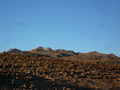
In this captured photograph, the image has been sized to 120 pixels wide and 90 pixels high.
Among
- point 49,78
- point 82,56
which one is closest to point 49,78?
point 49,78

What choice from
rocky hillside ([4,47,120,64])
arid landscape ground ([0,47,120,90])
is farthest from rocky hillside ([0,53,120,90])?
rocky hillside ([4,47,120,64])

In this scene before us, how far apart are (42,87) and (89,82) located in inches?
228

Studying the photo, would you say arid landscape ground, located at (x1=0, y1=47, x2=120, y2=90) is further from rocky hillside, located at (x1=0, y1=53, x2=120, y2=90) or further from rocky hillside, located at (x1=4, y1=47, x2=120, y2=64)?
rocky hillside, located at (x1=4, y1=47, x2=120, y2=64)

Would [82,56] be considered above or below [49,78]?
above

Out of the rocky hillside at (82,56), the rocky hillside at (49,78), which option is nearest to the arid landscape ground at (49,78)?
the rocky hillside at (49,78)

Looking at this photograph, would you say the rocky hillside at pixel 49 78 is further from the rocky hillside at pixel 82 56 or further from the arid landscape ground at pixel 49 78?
the rocky hillside at pixel 82 56

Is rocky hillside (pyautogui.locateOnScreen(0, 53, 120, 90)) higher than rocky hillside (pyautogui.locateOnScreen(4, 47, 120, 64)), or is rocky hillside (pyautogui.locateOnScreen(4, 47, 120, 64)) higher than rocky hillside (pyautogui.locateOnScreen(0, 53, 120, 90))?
rocky hillside (pyautogui.locateOnScreen(4, 47, 120, 64))

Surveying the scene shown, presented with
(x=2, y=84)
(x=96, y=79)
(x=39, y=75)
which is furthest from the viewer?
(x=96, y=79)

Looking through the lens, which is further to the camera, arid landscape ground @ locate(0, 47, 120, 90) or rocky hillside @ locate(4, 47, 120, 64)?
rocky hillside @ locate(4, 47, 120, 64)

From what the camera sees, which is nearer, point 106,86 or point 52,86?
point 52,86

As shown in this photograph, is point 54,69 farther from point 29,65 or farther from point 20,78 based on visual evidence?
point 20,78

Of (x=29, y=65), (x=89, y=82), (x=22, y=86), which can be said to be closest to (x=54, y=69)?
(x=29, y=65)

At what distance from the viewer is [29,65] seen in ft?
86.5

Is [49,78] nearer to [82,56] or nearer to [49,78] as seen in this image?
[49,78]
